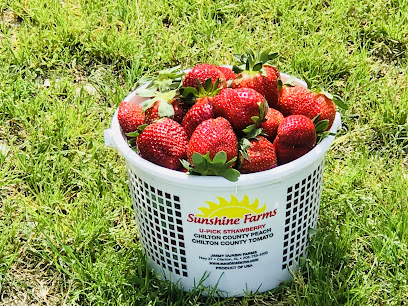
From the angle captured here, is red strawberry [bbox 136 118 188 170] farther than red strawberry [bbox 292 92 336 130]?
No

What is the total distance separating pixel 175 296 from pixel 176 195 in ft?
1.27

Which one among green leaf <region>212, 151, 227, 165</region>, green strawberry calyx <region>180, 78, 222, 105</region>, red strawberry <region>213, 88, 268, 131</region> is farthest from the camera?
green strawberry calyx <region>180, 78, 222, 105</region>

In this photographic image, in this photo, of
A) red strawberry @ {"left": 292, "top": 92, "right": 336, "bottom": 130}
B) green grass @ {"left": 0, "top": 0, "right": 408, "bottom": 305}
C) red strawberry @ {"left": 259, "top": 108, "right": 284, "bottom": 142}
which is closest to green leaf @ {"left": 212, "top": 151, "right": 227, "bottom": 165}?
red strawberry @ {"left": 259, "top": 108, "right": 284, "bottom": 142}

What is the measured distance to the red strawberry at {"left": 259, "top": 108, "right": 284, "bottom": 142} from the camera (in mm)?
1921

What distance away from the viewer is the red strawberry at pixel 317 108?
77.5 inches

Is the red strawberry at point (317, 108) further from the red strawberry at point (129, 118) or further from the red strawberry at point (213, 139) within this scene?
the red strawberry at point (129, 118)

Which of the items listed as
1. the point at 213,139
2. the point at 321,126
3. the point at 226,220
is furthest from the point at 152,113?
the point at 321,126

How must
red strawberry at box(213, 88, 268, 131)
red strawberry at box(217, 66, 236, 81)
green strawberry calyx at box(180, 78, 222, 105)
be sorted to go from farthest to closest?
red strawberry at box(217, 66, 236, 81) < green strawberry calyx at box(180, 78, 222, 105) < red strawberry at box(213, 88, 268, 131)

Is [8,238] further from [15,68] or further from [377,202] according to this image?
[377,202]

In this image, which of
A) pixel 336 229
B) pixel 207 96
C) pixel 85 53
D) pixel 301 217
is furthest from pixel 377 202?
pixel 85 53

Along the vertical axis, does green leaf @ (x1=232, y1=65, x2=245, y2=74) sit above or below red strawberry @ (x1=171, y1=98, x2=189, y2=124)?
above

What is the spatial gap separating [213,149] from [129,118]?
0.34m

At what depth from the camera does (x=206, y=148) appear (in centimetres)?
180

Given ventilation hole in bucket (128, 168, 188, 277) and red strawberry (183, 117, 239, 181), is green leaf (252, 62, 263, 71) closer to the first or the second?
red strawberry (183, 117, 239, 181)
